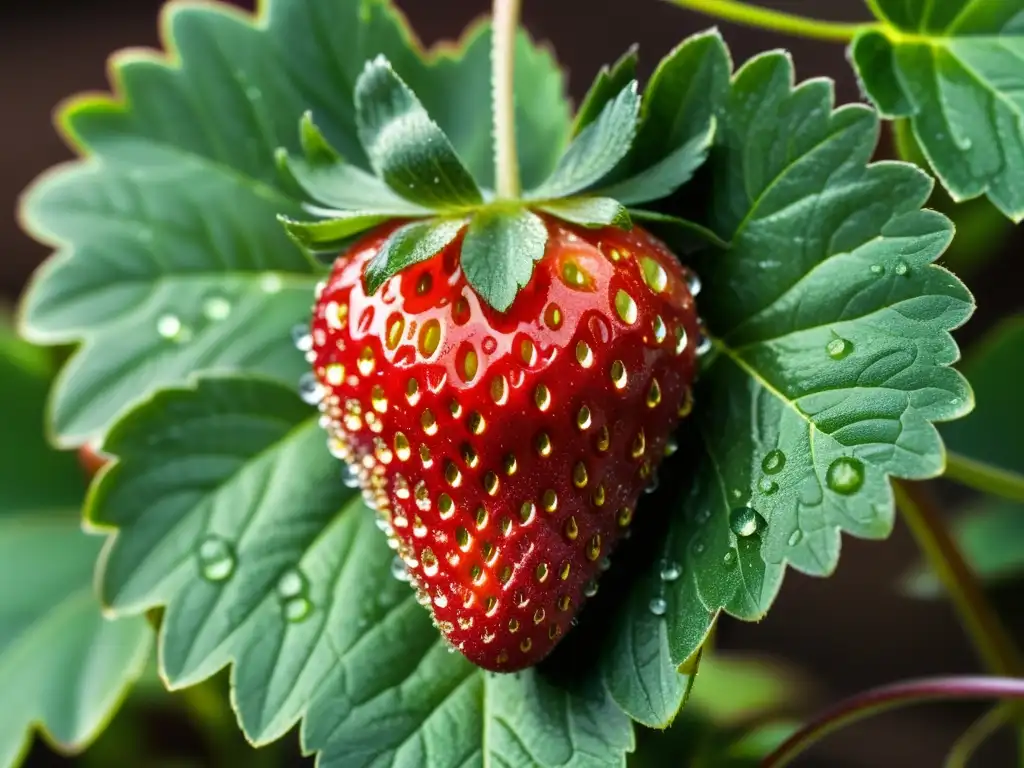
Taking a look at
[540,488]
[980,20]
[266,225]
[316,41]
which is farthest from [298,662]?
[980,20]

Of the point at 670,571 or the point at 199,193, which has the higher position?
the point at 199,193

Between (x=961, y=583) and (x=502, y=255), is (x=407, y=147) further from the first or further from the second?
(x=961, y=583)

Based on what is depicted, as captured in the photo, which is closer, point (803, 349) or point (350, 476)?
point (803, 349)

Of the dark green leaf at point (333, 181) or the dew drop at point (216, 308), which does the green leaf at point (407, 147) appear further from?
the dew drop at point (216, 308)

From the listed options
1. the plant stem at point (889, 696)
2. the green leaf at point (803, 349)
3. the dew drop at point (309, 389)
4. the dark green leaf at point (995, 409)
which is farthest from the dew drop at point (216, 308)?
the dark green leaf at point (995, 409)

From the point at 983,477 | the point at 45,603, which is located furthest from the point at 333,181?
the point at 45,603

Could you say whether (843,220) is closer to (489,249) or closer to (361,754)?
(489,249)
